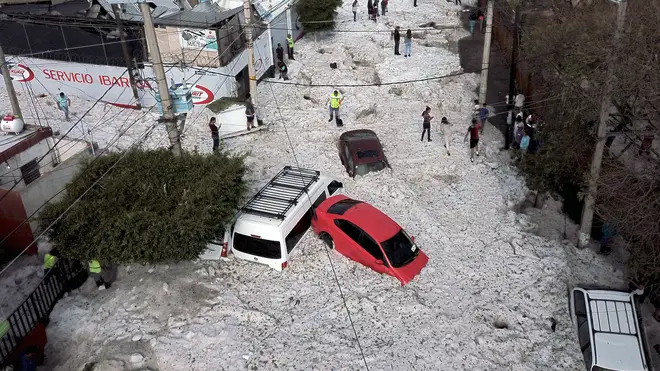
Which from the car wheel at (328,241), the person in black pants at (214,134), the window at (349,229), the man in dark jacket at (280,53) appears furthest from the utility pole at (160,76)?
the man in dark jacket at (280,53)

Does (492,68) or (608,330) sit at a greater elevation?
(492,68)

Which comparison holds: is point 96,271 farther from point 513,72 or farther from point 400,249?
point 513,72

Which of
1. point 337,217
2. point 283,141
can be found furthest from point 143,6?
point 283,141

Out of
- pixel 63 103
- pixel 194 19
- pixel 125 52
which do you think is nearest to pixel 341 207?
pixel 194 19

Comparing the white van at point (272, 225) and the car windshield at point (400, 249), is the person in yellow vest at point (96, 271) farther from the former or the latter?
the car windshield at point (400, 249)

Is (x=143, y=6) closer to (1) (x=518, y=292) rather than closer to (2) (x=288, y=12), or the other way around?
(1) (x=518, y=292)

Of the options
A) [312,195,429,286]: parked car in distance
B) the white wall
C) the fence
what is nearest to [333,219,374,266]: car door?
[312,195,429,286]: parked car in distance
